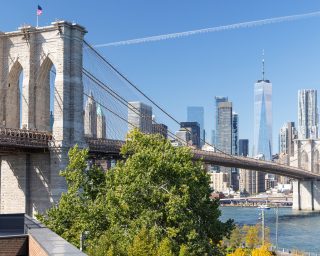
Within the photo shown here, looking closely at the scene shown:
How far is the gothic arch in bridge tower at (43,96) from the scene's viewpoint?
42.5 m

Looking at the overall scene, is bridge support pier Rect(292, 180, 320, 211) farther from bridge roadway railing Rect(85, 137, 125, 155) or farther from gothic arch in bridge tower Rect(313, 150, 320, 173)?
bridge roadway railing Rect(85, 137, 125, 155)

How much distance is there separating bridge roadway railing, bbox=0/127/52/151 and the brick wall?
23.2m

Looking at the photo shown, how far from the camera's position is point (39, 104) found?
140 ft

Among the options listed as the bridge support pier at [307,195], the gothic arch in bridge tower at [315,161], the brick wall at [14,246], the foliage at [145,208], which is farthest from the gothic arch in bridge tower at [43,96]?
the gothic arch in bridge tower at [315,161]

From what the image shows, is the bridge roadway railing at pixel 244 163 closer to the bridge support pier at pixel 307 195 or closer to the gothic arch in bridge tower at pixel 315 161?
the bridge support pier at pixel 307 195

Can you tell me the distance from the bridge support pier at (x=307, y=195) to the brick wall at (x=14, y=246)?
409ft

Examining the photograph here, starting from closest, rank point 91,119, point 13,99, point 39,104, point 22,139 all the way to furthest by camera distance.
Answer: point 22,139, point 39,104, point 13,99, point 91,119

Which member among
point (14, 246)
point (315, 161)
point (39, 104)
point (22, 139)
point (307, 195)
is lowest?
point (307, 195)

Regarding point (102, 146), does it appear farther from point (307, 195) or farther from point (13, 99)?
point (307, 195)

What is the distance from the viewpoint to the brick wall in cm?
1248

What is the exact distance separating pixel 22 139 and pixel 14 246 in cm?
2551

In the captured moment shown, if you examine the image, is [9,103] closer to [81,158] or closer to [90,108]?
[81,158]

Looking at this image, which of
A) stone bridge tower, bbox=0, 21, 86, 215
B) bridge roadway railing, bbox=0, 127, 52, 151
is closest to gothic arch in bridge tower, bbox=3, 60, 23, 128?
stone bridge tower, bbox=0, 21, 86, 215

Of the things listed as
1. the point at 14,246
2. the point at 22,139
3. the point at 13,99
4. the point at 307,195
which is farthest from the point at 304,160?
the point at 14,246
